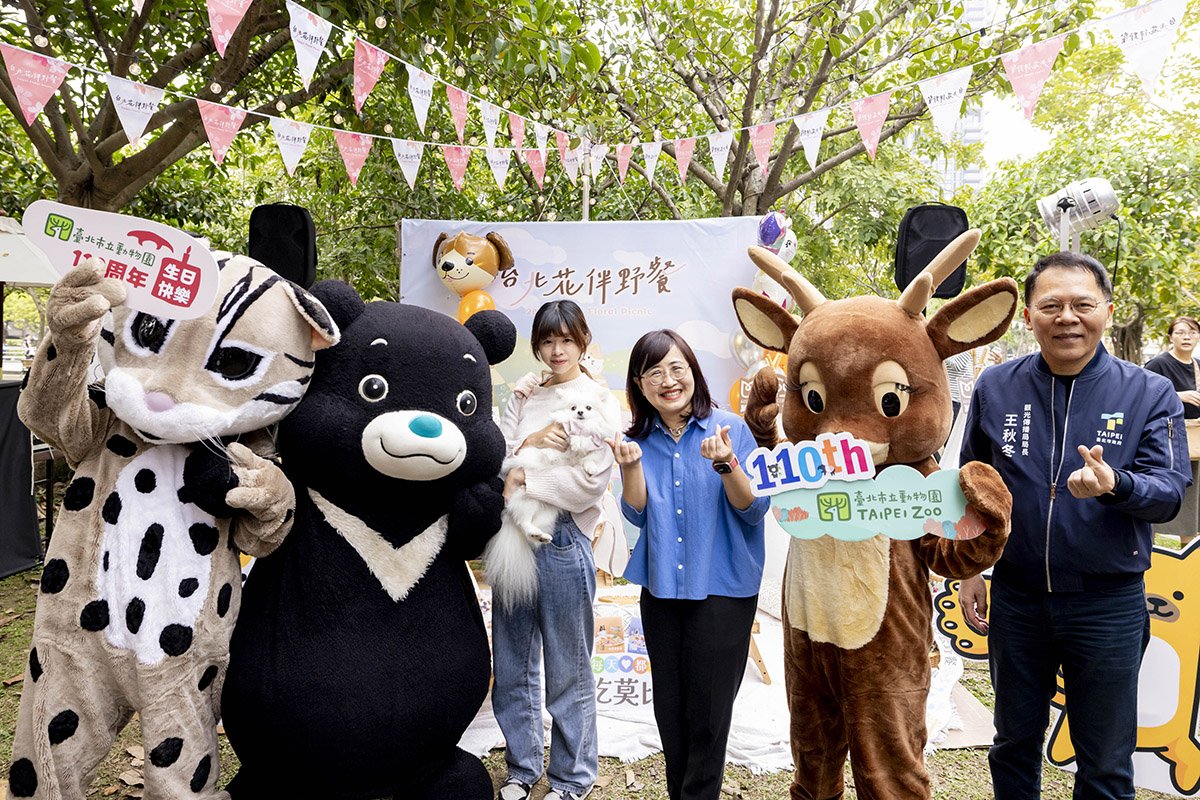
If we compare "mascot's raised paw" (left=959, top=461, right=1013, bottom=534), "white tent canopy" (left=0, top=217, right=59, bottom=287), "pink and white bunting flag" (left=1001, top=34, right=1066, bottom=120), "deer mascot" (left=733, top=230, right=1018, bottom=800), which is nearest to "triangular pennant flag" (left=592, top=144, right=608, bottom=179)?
"pink and white bunting flag" (left=1001, top=34, right=1066, bottom=120)

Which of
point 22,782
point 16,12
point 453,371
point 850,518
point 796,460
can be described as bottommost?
point 22,782

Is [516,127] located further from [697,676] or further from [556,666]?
[697,676]

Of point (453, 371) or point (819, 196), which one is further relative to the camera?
point (819, 196)

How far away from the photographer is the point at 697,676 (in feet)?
7.28

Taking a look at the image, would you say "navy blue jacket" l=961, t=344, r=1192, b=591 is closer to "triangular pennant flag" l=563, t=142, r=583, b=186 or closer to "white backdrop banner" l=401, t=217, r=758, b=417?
"white backdrop banner" l=401, t=217, r=758, b=417

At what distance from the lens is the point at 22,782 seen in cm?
→ 181

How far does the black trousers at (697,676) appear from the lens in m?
2.21

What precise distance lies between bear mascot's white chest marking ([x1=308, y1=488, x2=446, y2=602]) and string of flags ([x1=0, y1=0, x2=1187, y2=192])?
2044mm

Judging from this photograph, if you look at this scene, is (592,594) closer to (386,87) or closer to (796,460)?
(796,460)

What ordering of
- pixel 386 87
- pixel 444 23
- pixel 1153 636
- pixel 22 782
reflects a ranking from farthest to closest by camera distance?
pixel 386 87 < pixel 444 23 < pixel 1153 636 < pixel 22 782

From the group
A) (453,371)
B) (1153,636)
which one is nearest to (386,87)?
(453,371)

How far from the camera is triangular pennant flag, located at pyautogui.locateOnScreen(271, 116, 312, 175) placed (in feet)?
12.6

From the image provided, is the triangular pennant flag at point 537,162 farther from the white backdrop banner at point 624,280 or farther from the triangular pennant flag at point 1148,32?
the triangular pennant flag at point 1148,32

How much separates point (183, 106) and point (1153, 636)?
5.83 m
